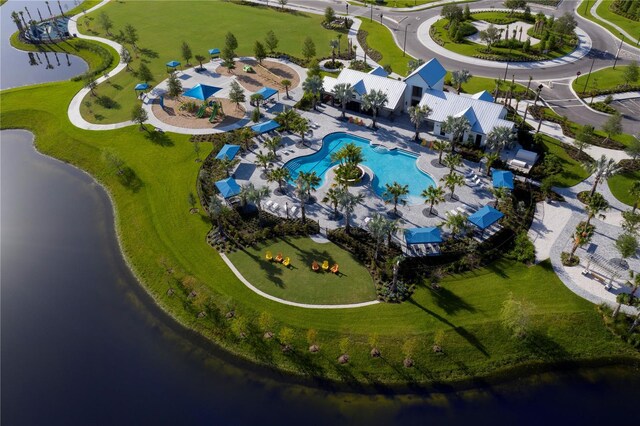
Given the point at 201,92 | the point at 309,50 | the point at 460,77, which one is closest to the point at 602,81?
the point at 460,77

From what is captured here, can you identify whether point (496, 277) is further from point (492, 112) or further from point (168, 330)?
point (168, 330)

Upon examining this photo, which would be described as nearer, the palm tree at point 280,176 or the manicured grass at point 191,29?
the palm tree at point 280,176

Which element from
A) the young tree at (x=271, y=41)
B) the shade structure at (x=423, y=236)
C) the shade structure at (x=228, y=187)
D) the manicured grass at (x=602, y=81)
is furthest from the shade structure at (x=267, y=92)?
the manicured grass at (x=602, y=81)

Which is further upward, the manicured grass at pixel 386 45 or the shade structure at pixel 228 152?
the manicured grass at pixel 386 45

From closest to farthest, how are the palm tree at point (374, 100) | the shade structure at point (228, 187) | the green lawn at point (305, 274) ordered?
1. the green lawn at point (305, 274)
2. the shade structure at point (228, 187)
3. the palm tree at point (374, 100)

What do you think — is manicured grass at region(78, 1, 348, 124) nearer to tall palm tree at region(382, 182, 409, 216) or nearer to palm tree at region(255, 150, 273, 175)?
palm tree at region(255, 150, 273, 175)

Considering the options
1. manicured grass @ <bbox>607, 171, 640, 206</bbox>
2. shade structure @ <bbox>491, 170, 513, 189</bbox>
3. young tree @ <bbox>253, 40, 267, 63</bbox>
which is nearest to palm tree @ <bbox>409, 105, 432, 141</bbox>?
shade structure @ <bbox>491, 170, 513, 189</bbox>

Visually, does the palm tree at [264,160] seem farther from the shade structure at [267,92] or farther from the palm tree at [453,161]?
the palm tree at [453,161]

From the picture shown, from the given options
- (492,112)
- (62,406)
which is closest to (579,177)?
(492,112)
